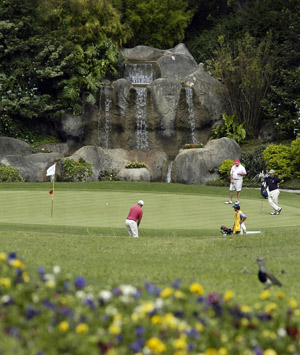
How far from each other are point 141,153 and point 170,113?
289 cm

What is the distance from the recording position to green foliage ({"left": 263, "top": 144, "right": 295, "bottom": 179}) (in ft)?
107

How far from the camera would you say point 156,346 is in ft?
16.4

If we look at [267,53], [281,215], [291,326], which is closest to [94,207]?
[281,215]

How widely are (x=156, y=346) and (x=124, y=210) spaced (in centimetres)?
1524

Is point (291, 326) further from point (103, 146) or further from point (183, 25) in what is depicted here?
point (183, 25)

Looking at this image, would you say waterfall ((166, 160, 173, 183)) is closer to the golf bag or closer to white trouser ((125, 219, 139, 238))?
the golf bag

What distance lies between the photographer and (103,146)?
38.2 m

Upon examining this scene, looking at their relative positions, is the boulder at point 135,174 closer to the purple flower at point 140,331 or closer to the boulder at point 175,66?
the boulder at point 175,66

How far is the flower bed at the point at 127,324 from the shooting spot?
17.1 feet

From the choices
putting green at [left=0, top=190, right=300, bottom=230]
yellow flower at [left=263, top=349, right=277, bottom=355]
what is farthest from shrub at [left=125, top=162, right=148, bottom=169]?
yellow flower at [left=263, top=349, right=277, bottom=355]

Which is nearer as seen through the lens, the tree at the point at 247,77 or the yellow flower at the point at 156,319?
the yellow flower at the point at 156,319

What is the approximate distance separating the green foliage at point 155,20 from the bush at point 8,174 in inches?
598

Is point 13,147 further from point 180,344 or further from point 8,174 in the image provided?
point 180,344

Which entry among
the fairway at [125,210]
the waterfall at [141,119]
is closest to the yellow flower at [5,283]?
the fairway at [125,210]
